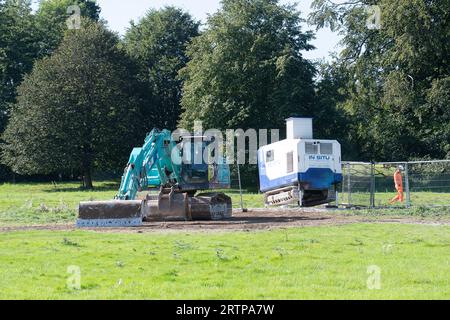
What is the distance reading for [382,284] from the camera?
13438 mm

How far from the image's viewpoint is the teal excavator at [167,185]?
26422mm

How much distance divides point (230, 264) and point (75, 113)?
5130cm

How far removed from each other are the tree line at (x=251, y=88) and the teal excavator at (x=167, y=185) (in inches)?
893

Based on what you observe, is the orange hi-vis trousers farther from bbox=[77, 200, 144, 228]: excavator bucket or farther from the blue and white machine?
bbox=[77, 200, 144, 228]: excavator bucket

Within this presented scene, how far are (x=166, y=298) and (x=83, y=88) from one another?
2184 inches

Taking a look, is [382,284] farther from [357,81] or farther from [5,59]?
[5,59]

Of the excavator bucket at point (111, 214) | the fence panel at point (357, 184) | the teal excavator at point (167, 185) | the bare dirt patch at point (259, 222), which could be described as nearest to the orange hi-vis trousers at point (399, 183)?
the fence panel at point (357, 184)

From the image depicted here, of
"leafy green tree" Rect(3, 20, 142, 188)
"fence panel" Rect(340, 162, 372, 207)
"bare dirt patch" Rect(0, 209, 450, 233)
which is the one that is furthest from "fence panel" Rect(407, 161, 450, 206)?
"leafy green tree" Rect(3, 20, 142, 188)

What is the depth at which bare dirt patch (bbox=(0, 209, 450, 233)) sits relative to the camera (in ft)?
82.3

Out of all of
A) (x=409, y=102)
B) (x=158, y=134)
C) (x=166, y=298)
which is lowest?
(x=166, y=298)

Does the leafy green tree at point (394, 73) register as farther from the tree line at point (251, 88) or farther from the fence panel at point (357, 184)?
the fence panel at point (357, 184)

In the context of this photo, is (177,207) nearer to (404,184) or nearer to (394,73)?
(404,184)

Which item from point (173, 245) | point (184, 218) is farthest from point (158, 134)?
point (173, 245)

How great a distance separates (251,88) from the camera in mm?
59938
